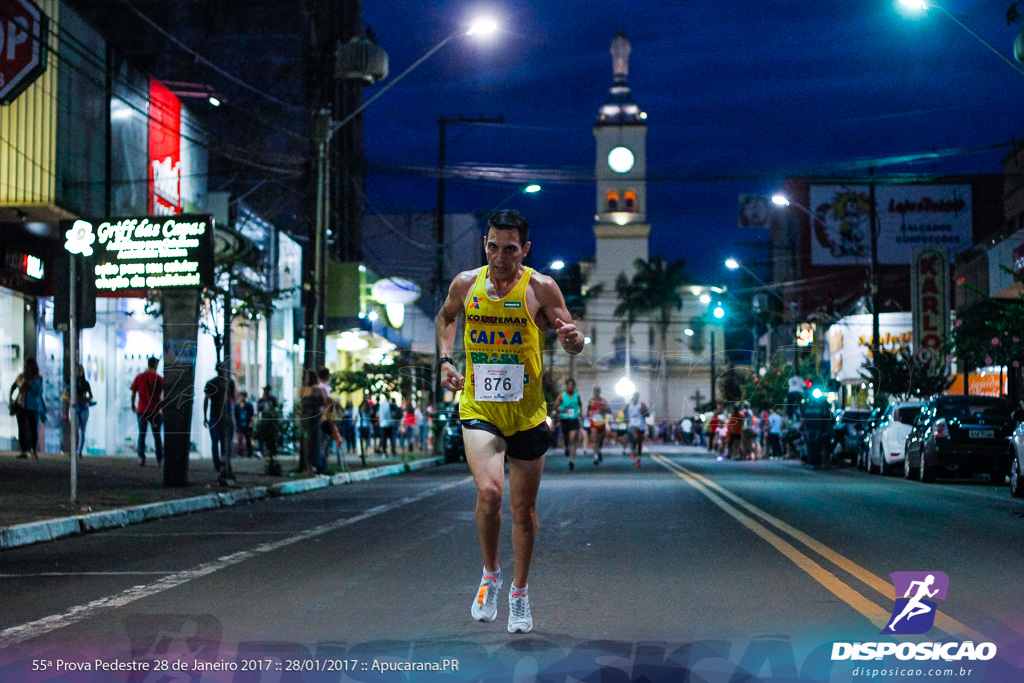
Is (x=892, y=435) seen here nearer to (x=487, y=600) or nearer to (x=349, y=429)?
(x=349, y=429)

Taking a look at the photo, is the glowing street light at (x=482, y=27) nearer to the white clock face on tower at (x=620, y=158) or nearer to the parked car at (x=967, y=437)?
the parked car at (x=967, y=437)

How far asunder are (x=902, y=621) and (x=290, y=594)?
3644 mm

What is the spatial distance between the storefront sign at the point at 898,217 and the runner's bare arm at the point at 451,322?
2527 inches

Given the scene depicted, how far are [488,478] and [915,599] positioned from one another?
8.96 ft

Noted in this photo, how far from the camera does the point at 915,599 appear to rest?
25.5 ft

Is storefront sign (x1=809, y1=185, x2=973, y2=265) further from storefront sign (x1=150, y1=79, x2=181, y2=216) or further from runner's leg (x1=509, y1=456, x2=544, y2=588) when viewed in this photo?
runner's leg (x1=509, y1=456, x2=544, y2=588)

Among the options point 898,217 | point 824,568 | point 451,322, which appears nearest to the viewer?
point 451,322

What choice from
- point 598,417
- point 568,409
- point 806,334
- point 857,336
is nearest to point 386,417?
point 598,417

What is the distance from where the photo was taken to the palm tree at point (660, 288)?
96.6m

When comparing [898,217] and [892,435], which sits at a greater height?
[898,217]

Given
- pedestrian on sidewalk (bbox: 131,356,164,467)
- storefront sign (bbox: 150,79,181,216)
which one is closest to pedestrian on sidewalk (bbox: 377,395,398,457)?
storefront sign (bbox: 150,79,181,216)

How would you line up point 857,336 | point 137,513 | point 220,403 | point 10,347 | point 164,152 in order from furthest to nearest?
1. point 857,336
2. point 164,152
3. point 10,347
4. point 220,403
5. point 137,513

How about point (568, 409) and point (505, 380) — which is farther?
point (568, 409)

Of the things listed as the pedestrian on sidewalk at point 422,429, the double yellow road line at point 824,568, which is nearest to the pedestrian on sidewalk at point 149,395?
the double yellow road line at point 824,568
